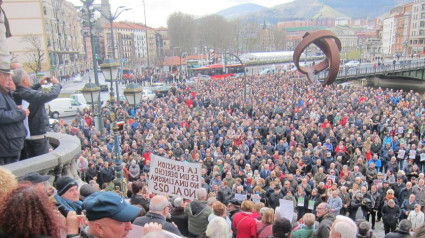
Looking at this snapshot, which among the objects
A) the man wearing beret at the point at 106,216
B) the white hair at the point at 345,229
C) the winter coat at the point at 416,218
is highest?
the man wearing beret at the point at 106,216

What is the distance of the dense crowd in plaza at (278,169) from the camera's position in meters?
5.01

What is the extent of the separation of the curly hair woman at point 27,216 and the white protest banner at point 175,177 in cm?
390

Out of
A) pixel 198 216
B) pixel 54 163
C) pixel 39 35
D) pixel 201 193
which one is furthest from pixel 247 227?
pixel 39 35

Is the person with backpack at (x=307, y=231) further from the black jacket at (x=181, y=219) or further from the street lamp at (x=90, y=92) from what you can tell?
the street lamp at (x=90, y=92)

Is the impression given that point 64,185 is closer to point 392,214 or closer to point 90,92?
point 90,92

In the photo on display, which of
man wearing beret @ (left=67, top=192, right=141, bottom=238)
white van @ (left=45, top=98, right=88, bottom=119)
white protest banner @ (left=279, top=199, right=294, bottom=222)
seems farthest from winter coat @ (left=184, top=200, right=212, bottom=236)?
white van @ (left=45, top=98, right=88, bottom=119)

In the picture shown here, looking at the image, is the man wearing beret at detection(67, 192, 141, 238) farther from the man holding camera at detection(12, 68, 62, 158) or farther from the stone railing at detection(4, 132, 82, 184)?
the man holding camera at detection(12, 68, 62, 158)

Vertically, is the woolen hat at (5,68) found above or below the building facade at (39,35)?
below

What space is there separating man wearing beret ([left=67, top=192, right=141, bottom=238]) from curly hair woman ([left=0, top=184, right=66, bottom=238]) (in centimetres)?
32

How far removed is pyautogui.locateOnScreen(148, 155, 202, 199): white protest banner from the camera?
19.3ft

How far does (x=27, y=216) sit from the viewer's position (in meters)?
1.92

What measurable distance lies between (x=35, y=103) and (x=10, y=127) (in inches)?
18.1

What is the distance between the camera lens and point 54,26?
57.8m

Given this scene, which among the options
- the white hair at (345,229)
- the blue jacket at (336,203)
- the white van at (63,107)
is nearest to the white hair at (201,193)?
the white hair at (345,229)
